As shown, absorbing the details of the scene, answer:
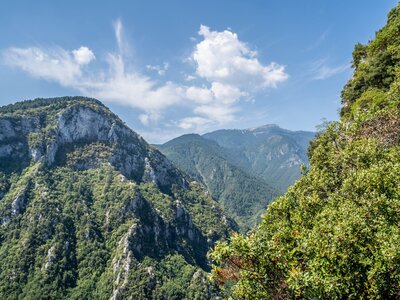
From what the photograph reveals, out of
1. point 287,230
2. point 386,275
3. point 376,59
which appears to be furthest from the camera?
point 376,59

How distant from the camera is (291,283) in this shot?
60.5 feet

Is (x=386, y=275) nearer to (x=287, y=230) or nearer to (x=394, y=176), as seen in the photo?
(x=394, y=176)

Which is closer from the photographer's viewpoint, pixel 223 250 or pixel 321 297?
pixel 321 297

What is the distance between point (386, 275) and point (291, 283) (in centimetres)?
543

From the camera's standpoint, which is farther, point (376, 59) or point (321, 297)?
point (376, 59)

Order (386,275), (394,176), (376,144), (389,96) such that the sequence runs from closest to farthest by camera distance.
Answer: (386,275)
(394,176)
(376,144)
(389,96)

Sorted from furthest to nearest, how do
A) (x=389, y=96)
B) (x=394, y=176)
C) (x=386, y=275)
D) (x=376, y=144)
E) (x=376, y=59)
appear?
(x=376, y=59)
(x=389, y=96)
(x=376, y=144)
(x=394, y=176)
(x=386, y=275)

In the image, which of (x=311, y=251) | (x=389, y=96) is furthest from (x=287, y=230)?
(x=389, y=96)

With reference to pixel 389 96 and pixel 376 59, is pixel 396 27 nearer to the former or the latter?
pixel 376 59

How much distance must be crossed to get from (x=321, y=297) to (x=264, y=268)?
3885 mm

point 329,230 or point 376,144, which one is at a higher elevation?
point 376,144

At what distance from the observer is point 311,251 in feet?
68.2

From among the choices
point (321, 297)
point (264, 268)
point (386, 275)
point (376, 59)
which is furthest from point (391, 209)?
point (376, 59)

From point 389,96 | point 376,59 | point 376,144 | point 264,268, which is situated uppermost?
point 376,59
